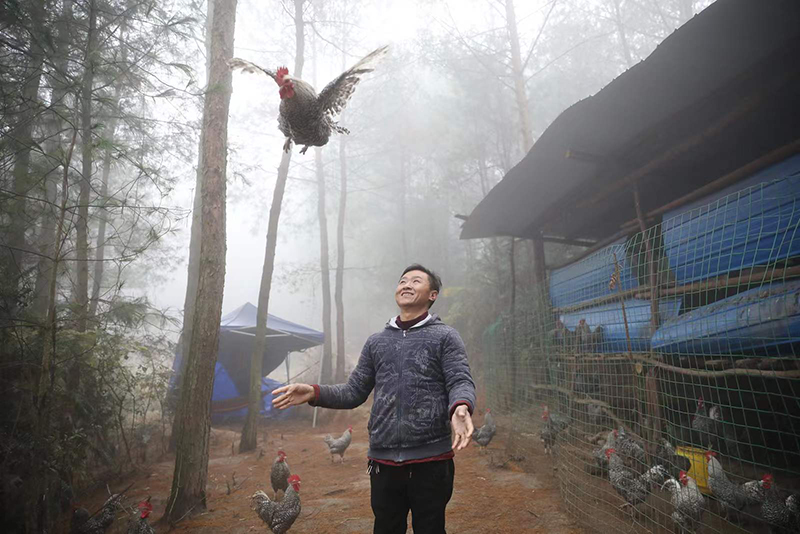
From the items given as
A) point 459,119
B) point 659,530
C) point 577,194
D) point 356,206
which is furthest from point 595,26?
point 659,530

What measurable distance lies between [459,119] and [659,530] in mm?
13306

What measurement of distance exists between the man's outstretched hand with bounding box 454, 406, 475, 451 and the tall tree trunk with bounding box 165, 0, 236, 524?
3.45m

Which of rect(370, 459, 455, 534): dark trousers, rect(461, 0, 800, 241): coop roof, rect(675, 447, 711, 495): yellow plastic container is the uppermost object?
rect(461, 0, 800, 241): coop roof

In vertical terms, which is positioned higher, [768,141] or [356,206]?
[356,206]

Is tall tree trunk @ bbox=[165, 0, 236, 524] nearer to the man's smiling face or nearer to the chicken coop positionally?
the man's smiling face

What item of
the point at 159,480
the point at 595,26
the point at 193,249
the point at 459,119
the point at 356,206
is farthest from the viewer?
the point at 356,206

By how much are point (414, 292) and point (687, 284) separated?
3.48m

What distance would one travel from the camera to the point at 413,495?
1.72 m

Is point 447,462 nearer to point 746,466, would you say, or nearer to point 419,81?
point 746,466

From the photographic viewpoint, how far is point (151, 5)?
4.38 meters

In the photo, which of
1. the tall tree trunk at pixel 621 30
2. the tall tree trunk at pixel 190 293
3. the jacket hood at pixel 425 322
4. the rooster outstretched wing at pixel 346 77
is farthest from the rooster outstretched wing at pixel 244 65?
the tall tree trunk at pixel 621 30

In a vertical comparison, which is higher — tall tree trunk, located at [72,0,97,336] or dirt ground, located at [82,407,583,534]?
tall tree trunk, located at [72,0,97,336]

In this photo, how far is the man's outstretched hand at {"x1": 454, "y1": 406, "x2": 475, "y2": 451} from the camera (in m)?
1.42

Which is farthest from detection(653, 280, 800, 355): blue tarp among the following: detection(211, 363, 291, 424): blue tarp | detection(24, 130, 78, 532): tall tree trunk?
detection(211, 363, 291, 424): blue tarp
